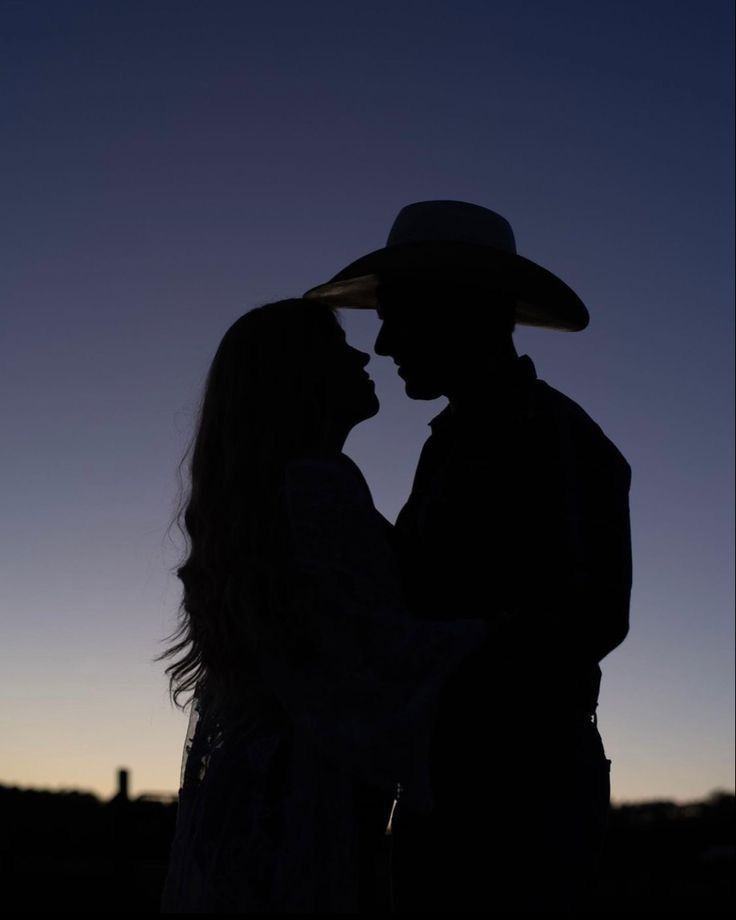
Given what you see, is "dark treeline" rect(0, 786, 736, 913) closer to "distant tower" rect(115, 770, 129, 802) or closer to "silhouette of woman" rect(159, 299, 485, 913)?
"distant tower" rect(115, 770, 129, 802)

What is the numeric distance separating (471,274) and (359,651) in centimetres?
129

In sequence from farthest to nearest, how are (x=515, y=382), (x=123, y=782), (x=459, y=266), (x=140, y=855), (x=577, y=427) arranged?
(x=123, y=782) → (x=140, y=855) → (x=459, y=266) → (x=515, y=382) → (x=577, y=427)

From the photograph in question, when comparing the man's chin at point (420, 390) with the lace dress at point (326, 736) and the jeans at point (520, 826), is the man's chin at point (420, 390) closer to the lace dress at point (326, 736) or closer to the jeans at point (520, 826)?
the lace dress at point (326, 736)

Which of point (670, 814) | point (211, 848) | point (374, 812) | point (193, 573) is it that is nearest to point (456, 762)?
point (374, 812)

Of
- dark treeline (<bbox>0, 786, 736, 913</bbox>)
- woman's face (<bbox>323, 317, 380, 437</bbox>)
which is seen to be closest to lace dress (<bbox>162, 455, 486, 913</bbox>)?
woman's face (<bbox>323, 317, 380, 437</bbox>)

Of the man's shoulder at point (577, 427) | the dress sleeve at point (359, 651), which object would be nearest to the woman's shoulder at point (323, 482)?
the dress sleeve at point (359, 651)

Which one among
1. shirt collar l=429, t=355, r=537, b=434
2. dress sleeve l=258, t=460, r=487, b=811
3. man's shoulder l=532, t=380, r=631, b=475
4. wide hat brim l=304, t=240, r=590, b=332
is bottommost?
dress sleeve l=258, t=460, r=487, b=811

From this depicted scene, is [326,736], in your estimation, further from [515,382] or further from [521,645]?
[515,382]

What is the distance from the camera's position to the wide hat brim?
3375 millimetres

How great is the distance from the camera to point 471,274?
338 centimetres

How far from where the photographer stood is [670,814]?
19.5m

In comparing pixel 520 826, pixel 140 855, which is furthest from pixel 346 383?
pixel 140 855

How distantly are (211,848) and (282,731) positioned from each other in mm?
295

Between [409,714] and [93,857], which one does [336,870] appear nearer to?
[409,714]
